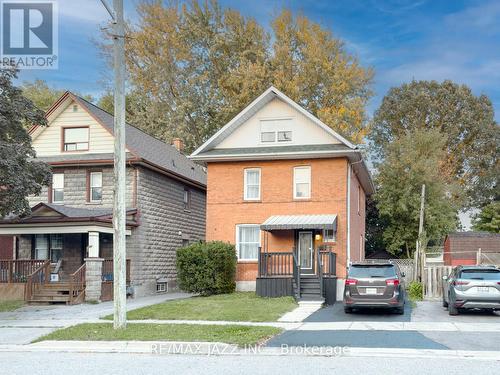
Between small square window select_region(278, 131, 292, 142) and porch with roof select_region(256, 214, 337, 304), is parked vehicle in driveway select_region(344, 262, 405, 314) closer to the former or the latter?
porch with roof select_region(256, 214, 337, 304)

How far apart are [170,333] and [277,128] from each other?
51.5ft

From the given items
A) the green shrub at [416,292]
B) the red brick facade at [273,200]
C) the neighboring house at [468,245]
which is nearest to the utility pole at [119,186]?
the red brick facade at [273,200]

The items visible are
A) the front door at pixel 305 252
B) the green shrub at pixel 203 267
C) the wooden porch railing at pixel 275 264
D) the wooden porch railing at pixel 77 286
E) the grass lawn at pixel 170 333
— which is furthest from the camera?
the front door at pixel 305 252

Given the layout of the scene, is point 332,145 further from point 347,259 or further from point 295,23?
point 295,23

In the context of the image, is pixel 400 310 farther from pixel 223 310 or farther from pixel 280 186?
pixel 280 186

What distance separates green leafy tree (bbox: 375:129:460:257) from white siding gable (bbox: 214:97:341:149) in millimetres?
17316

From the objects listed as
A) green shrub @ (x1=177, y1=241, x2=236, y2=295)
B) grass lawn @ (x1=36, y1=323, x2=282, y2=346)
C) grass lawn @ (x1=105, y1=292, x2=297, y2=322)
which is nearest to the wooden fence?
Answer: grass lawn @ (x1=105, y1=292, x2=297, y2=322)

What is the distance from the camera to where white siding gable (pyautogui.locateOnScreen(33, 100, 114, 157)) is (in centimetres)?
2873

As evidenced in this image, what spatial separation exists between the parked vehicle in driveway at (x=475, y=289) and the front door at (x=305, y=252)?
8849mm

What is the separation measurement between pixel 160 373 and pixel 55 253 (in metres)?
19.3

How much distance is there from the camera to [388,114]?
61250 millimetres

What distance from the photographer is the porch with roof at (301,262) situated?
80.9 ft

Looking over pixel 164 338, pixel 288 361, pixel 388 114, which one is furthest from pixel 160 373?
pixel 388 114

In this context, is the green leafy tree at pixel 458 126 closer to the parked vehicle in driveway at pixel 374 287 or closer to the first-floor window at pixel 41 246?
the first-floor window at pixel 41 246
